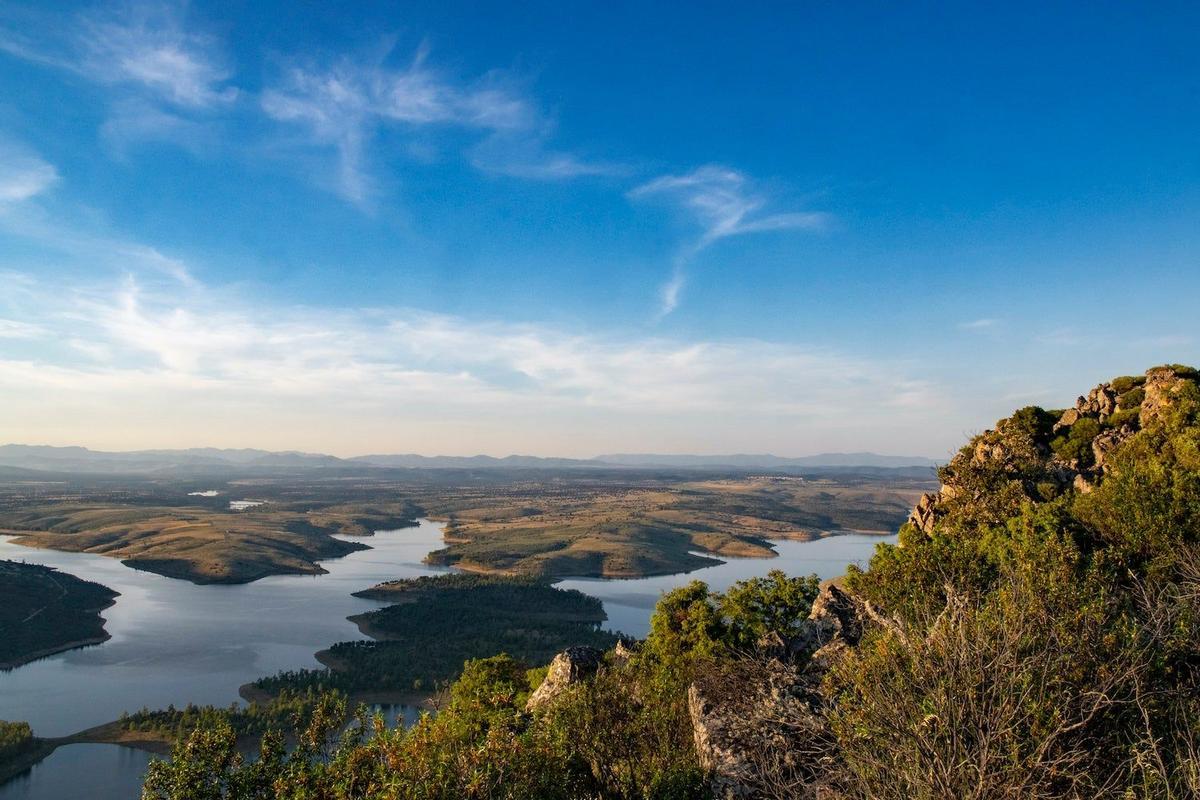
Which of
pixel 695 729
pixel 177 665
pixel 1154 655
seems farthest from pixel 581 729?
pixel 177 665

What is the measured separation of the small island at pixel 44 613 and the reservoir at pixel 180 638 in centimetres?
243

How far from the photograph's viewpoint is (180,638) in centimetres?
9656

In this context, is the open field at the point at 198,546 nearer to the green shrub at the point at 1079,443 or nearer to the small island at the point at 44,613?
the small island at the point at 44,613

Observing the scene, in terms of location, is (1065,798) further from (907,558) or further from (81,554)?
(81,554)

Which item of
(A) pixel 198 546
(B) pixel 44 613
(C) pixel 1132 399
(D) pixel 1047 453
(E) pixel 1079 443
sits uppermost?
(C) pixel 1132 399

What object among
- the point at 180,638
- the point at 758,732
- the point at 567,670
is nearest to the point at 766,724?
the point at 758,732

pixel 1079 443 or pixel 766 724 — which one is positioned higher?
pixel 1079 443

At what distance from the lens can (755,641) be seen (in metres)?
30.8

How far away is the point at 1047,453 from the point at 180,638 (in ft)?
349

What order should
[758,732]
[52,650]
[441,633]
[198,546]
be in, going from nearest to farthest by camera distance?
[758,732] → [52,650] → [441,633] → [198,546]

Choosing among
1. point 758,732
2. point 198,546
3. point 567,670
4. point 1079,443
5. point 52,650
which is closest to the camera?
point 758,732

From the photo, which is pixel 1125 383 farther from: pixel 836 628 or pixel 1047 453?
pixel 836 628

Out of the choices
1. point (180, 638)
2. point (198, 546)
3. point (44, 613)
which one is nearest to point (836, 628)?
point (180, 638)

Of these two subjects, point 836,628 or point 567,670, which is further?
point 836,628
